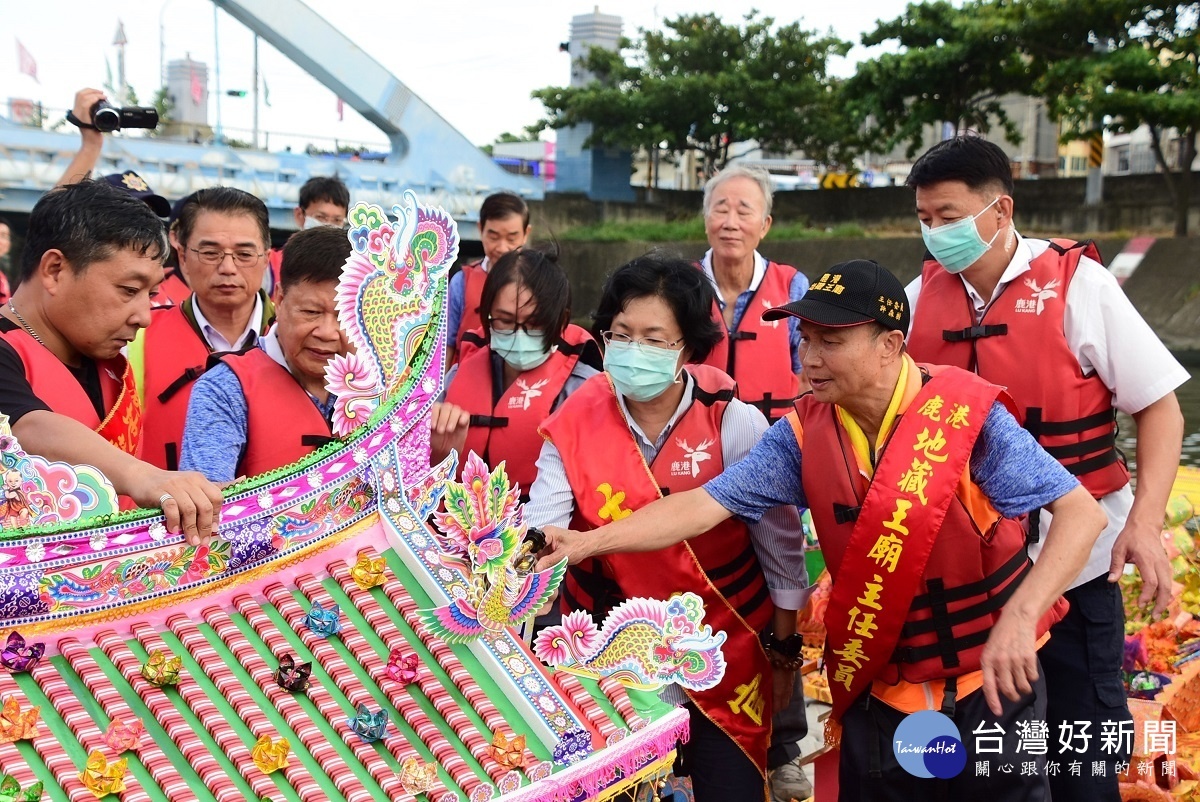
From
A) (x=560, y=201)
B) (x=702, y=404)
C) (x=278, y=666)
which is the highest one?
(x=560, y=201)

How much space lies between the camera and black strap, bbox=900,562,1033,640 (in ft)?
9.04

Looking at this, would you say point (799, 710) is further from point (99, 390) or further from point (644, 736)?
point (99, 390)

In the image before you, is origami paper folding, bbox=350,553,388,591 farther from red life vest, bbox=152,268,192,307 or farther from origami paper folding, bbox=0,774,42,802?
red life vest, bbox=152,268,192,307

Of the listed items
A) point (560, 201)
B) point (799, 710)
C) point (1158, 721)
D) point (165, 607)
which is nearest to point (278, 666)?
point (165, 607)

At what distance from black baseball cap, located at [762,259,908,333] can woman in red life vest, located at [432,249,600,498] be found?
128 centimetres

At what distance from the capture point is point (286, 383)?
9.54ft

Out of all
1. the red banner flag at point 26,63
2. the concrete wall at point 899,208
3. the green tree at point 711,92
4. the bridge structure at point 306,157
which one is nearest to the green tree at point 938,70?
the concrete wall at point 899,208

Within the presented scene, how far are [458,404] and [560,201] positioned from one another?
22.4 meters

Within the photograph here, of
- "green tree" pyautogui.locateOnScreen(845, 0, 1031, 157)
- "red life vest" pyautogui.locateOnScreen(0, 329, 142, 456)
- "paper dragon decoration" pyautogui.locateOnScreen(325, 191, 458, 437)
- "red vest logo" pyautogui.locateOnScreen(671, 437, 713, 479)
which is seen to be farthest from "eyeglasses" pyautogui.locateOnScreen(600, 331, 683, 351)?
"green tree" pyautogui.locateOnScreen(845, 0, 1031, 157)

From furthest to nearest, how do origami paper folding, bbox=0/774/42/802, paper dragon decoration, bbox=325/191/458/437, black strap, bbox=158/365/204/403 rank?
black strap, bbox=158/365/204/403, paper dragon decoration, bbox=325/191/458/437, origami paper folding, bbox=0/774/42/802

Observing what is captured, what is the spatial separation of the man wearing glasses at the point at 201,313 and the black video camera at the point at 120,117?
0.37 m

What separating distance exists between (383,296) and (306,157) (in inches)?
753

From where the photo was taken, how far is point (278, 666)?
7.45 feet

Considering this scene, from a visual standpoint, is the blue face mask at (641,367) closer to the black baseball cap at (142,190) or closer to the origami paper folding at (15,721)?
the origami paper folding at (15,721)
